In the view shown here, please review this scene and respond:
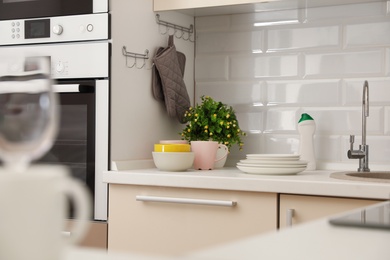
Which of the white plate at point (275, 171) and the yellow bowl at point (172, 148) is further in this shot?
the yellow bowl at point (172, 148)

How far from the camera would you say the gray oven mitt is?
2.93 m

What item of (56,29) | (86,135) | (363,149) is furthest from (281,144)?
(56,29)

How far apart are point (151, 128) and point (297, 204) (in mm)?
880

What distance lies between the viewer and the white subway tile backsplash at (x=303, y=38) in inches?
115

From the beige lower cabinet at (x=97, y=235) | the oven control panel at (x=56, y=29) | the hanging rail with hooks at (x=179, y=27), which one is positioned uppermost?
the hanging rail with hooks at (x=179, y=27)

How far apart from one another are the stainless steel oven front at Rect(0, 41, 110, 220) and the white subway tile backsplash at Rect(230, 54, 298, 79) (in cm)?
72

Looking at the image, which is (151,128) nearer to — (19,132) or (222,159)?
(222,159)

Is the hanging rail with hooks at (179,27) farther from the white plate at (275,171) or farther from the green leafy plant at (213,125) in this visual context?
the white plate at (275,171)

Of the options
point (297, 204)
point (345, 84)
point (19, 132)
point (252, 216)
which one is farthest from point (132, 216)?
point (19, 132)

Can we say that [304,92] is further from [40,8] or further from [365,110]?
[40,8]

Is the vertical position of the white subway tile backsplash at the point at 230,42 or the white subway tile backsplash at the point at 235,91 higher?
the white subway tile backsplash at the point at 230,42

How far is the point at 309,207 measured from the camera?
7.41 feet

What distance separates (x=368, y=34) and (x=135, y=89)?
98cm

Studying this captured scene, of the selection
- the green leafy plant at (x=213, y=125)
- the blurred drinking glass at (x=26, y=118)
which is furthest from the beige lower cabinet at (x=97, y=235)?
the blurred drinking glass at (x=26, y=118)
